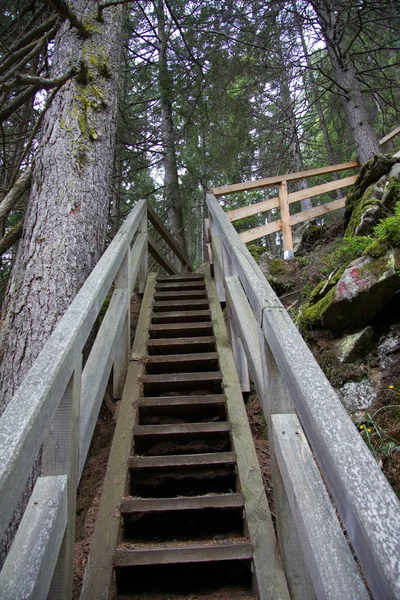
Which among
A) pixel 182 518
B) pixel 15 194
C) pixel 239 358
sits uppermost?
pixel 15 194

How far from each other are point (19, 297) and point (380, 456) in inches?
93.4

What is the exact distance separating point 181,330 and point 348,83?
6428 mm

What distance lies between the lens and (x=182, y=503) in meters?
2.18

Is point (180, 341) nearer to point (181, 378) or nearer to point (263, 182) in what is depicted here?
point (181, 378)

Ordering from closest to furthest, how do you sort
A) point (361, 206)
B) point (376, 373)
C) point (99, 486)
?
point (99, 486)
point (376, 373)
point (361, 206)

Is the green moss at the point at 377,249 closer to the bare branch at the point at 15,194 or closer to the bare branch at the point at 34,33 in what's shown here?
the bare branch at the point at 15,194

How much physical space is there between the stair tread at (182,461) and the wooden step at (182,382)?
771 millimetres

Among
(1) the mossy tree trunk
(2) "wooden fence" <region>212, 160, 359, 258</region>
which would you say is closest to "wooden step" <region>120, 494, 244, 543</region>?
(1) the mossy tree trunk

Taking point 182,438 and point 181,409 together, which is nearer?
point 182,438

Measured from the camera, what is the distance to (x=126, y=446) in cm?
254

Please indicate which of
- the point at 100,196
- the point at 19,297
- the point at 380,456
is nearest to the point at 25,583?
the point at 19,297

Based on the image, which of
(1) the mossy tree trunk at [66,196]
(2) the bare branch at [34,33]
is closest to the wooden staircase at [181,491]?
(1) the mossy tree trunk at [66,196]

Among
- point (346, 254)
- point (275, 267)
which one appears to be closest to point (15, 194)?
point (346, 254)

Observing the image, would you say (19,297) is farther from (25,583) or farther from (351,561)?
(351,561)
